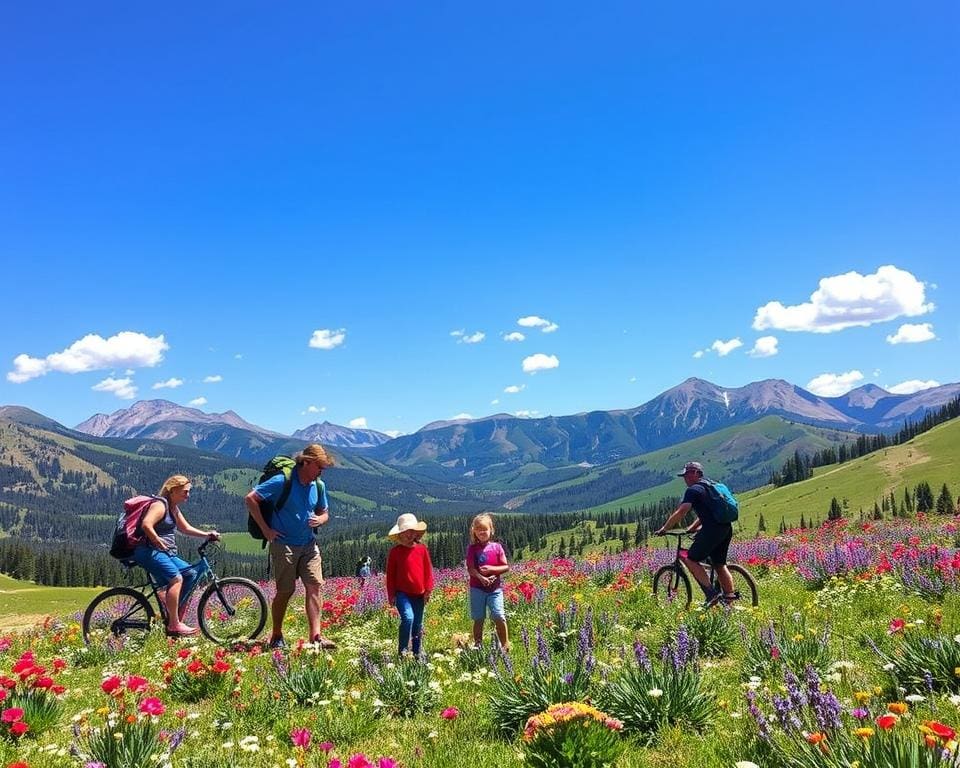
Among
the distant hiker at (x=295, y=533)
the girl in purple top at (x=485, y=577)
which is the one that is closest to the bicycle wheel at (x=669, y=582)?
the girl in purple top at (x=485, y=577)

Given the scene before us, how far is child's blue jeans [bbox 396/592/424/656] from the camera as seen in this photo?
904 cm

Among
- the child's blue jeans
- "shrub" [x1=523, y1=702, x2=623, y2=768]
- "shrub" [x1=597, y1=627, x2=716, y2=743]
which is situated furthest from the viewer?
the child's blue jeans

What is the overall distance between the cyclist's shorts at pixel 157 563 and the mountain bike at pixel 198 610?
22cm

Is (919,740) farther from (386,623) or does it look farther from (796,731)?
(386,623)

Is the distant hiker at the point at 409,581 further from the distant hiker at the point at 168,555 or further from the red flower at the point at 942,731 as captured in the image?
the red flower at the point at 942,731

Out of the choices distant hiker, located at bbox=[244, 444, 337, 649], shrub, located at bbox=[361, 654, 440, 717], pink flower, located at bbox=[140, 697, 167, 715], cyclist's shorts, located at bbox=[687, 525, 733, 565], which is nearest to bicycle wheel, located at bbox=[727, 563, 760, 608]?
cyclist's shorts, located at bbox=[687, 525, 733, 565]

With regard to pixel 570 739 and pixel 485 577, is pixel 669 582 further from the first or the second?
pixel 570 739

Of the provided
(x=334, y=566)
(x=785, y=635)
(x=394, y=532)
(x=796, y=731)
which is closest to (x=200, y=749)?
Result: (x=394, y=532)

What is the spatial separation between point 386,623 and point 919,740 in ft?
31.6

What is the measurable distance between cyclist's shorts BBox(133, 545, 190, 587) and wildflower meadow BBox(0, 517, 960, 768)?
1.14m

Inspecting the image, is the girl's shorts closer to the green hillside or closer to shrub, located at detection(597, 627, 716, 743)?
shrub, located at detection(597, 627, 716, 743)

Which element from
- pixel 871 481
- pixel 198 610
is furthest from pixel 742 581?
pixel 871 481

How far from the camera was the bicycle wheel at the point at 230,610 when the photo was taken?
35.3 ft

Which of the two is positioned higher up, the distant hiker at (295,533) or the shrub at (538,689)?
the distant hiker at (295,533)
